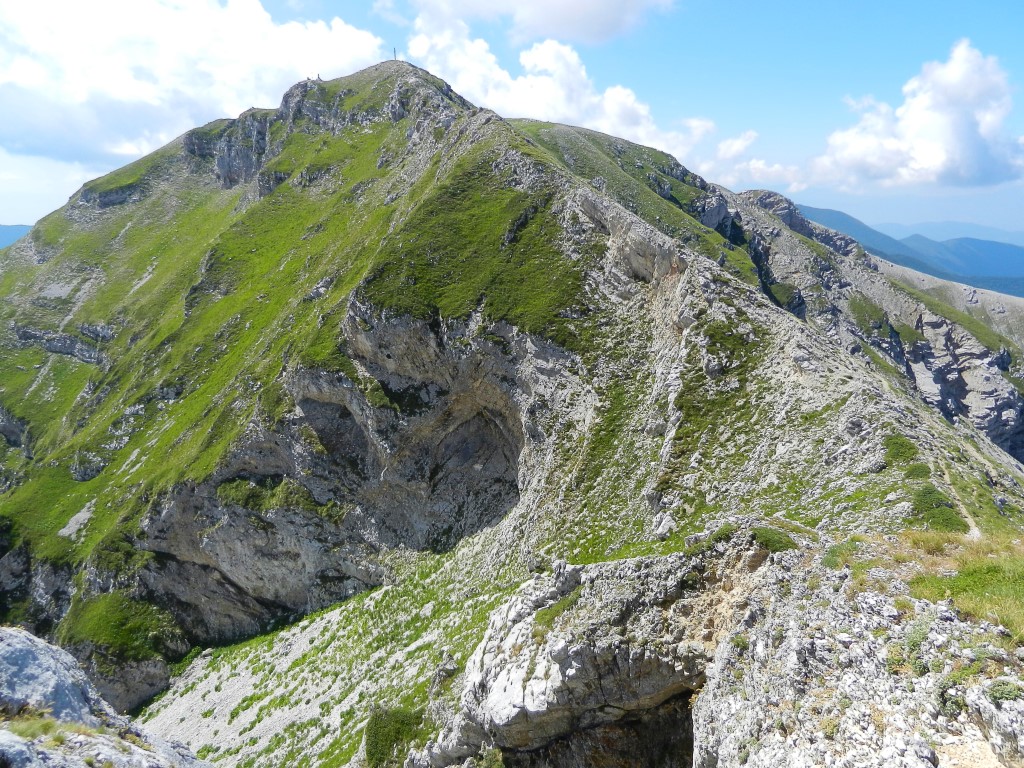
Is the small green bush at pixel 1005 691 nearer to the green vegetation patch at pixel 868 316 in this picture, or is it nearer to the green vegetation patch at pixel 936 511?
the green vegetation patch at pixel 936 511

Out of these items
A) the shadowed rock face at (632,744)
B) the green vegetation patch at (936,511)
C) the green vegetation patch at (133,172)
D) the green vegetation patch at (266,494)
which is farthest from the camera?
the green vegetation patch at (133,172)

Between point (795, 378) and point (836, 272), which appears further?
point (836, 272)

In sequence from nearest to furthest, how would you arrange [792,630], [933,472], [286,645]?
[792,630], [933,472], [286,645]

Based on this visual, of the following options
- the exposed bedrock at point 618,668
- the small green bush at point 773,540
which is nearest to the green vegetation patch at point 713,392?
the exposed bedrock at point 618,668

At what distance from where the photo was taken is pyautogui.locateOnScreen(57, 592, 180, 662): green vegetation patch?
55406 millimetres

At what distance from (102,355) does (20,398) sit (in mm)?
17515

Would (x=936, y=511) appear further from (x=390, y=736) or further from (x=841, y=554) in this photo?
(x=390, y=736)

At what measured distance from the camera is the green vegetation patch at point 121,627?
55.4m

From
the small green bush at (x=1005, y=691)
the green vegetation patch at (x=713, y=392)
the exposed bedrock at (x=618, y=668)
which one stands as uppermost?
the green vegetation patch at (x=713, y=392)

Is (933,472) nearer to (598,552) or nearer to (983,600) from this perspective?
(983,600)

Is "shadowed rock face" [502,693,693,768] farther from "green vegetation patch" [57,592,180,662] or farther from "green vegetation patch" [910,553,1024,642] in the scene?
"green vegetation patch" [57,592,180,662]

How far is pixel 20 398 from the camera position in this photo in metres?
116

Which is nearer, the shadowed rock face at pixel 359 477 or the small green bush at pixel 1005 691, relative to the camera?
the small green bush at pixel 1005 691

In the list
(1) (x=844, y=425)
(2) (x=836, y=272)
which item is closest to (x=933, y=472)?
(1) (x=844, y=425)
